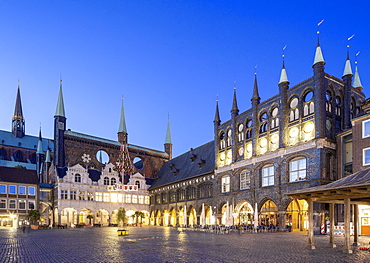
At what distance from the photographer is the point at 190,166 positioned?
222 feet

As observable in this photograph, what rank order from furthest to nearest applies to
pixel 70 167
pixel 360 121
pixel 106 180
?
pixel 106 180 < pixel 70 167 < pixel 360 121

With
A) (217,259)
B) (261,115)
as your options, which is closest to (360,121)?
(261,115)

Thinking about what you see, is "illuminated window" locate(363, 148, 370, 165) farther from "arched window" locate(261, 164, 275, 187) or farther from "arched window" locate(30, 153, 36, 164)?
"arched window" locate(30, 153, 36, 164)

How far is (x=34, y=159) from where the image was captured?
97500mm

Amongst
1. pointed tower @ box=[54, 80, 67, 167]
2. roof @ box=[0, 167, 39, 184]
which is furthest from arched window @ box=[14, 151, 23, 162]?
roof @ box=[0, 167, 39, 184]

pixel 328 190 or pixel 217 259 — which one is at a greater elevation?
pixel 328 190

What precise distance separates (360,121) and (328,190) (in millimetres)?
18507

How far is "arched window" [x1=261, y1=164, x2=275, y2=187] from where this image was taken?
4471 cm

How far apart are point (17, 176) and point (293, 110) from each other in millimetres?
51962

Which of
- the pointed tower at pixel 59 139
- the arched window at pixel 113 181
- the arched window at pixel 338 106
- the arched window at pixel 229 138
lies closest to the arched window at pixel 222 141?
the arched window at pixel 229 138

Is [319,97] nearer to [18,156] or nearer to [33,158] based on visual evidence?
[33,158]

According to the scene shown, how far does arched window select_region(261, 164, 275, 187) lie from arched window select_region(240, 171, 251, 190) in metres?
2.87

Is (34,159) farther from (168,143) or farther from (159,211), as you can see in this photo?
(159,211)

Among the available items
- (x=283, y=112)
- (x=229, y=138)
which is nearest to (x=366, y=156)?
(x=283, y=112)
